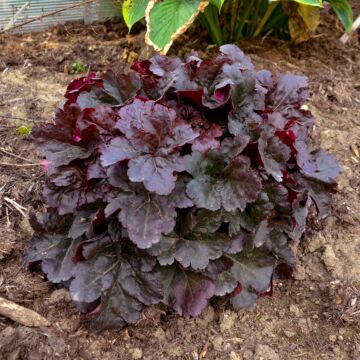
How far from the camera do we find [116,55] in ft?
11.1

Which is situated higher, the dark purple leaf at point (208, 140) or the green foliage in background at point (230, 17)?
the dark purple leaf at point (208, 140)

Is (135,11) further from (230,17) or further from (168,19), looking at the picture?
(230,17)

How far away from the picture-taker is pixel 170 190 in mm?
1678

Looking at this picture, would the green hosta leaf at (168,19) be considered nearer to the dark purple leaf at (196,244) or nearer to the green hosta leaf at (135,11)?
the green hosta leaf at (135,11)

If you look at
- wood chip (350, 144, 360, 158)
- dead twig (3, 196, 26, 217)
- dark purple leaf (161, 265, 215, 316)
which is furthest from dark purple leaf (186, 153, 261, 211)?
wood chip (350, 144, 360, 158)

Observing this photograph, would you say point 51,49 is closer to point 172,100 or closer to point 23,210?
point 23,210

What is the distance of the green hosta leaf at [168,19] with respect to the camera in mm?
2889

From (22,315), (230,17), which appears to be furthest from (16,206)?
(230,17)

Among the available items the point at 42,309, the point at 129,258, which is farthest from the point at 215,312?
the point at 42,309

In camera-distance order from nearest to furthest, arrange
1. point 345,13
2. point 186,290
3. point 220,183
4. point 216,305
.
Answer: point 220,183 < point 186,290 < point 216,305 < point 345,13

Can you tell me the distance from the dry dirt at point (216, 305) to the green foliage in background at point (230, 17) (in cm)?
48

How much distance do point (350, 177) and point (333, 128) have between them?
0.35m

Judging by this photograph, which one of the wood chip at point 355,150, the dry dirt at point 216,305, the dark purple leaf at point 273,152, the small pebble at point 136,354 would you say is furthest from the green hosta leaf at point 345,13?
the small pebble at point 136,354

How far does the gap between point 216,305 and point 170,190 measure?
0.63m
